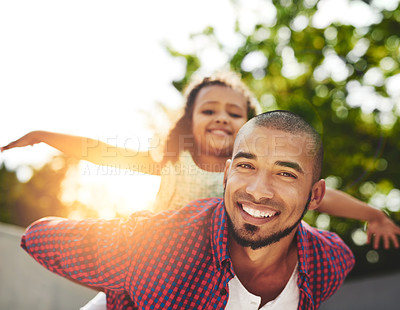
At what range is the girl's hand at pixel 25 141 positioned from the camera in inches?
81.8

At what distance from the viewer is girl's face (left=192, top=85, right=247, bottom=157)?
2.67 m

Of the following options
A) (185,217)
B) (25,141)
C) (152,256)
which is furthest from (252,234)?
(25,141)

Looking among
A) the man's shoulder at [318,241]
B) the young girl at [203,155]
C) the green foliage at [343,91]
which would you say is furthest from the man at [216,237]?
the green foliage at [343,91]

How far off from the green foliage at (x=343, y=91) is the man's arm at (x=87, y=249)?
221 inches

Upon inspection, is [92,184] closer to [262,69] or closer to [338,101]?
[262,69]

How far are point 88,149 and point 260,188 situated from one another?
1131 millimetres

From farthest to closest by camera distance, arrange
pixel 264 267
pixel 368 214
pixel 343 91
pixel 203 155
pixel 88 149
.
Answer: pixel 343 91 → pixel 203 155 → pixel 368 214 → pixel 88 149 → pixel 264 267

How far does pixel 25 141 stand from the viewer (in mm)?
2094

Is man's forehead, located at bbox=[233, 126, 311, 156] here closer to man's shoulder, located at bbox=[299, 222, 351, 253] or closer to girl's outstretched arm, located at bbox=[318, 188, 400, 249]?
man's shoulder, located at bbox=[299, 222, 351, 253]

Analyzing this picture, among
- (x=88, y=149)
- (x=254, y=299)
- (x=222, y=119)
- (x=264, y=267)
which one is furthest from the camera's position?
(x=222, y=119)

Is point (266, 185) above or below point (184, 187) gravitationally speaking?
above

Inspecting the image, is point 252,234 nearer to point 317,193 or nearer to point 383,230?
point 317,193

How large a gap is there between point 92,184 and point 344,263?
24.0 feet

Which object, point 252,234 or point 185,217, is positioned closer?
point 252,234
